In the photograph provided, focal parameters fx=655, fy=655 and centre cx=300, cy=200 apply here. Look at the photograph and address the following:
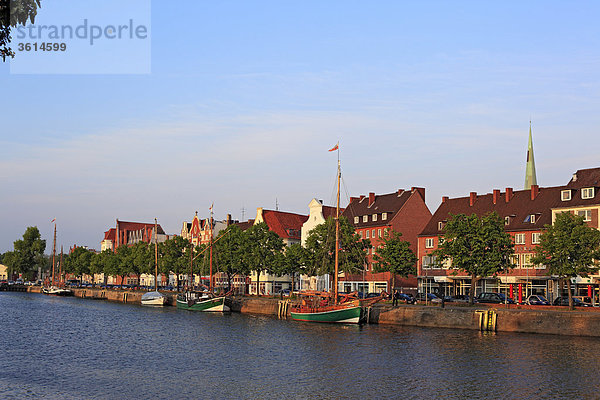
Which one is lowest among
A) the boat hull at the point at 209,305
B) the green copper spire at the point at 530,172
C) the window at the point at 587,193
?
the boat hull at the point at 209,305

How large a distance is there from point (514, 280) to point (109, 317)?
63.0 meters

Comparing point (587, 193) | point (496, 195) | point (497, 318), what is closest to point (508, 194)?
point (496, 195)

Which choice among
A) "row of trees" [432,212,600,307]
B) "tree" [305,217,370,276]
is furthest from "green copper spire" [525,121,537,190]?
"row of trees" [432,212,600,307]

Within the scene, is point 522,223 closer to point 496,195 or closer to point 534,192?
point 534,192

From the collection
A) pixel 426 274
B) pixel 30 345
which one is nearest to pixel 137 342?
pixel 30 345

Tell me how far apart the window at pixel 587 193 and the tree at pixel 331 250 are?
33730 millimetres

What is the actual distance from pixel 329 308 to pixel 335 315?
4.70 ft

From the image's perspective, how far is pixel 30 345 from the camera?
60.3 metres

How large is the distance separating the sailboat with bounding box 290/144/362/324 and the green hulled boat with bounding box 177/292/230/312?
1759 centimetres

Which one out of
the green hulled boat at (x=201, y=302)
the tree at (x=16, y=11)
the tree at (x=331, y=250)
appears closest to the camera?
the tree at (x=16, y=11)

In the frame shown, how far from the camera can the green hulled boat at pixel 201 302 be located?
351 feet

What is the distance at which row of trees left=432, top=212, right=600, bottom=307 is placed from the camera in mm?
75312

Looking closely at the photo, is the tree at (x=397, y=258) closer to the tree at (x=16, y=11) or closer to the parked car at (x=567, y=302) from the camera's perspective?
the parked car at (x=567, y=302)

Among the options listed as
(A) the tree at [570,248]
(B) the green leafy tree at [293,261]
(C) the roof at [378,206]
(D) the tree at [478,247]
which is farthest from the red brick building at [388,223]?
(A) the tree at [570,248]
